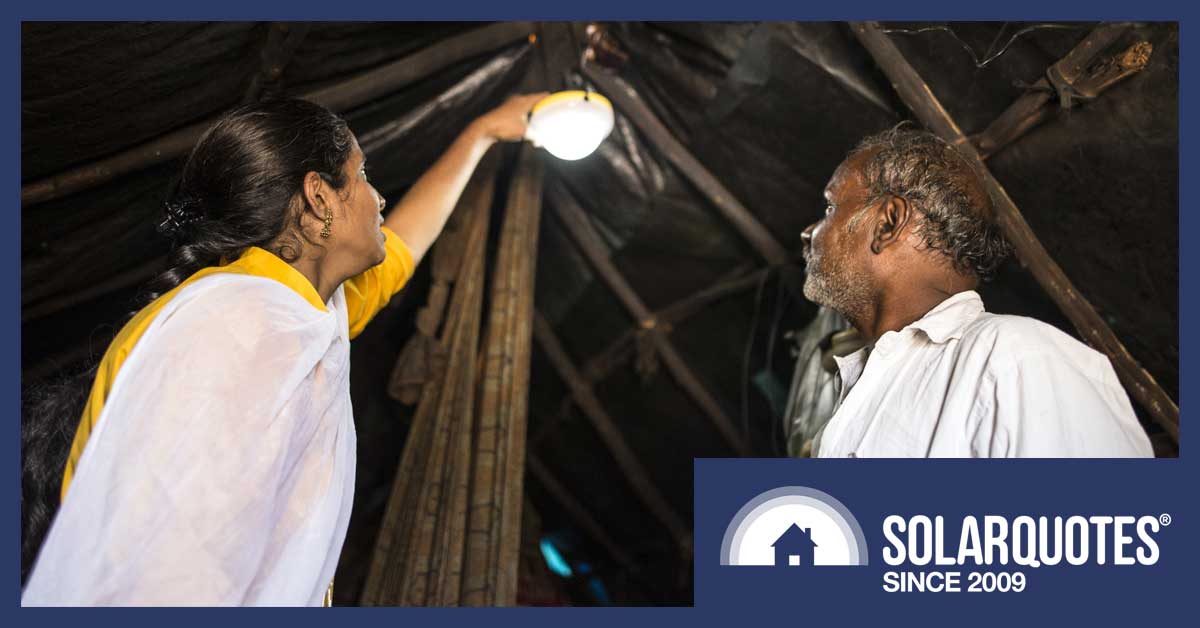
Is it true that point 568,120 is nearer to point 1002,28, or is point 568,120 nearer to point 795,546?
point 1002,28

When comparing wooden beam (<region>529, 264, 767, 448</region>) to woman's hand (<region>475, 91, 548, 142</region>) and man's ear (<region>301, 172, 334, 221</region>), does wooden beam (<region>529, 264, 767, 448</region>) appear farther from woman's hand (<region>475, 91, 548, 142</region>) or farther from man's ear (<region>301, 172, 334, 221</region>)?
man's ear (<region>301, 172, 334, 221</region>)

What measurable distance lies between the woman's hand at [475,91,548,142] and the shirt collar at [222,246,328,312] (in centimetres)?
102

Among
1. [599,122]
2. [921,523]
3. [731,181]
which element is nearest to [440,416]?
[599,122]

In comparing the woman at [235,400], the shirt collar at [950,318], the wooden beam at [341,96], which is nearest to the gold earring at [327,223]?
the woman at [235,400]

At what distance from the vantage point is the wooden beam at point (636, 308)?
391cm

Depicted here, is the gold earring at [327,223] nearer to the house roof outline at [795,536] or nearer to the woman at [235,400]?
Result: the woman at [235,400]

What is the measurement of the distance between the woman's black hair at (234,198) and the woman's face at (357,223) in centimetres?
7

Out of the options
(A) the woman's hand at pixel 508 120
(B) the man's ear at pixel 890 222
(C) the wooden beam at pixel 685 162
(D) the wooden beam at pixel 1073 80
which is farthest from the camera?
(C) the wooden beam at pixel 685 162

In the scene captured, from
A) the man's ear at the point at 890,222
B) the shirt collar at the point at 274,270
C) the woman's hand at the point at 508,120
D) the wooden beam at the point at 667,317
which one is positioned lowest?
the shirt collar at the point at 274,270

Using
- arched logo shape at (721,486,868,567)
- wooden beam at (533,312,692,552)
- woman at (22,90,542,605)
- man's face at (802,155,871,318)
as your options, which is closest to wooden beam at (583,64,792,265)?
man's face at (802,155,871,318)

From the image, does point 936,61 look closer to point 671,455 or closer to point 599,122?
point 599,122

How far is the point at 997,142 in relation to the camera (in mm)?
2387

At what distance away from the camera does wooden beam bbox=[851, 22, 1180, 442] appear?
247cm

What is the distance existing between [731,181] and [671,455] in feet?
5.83
